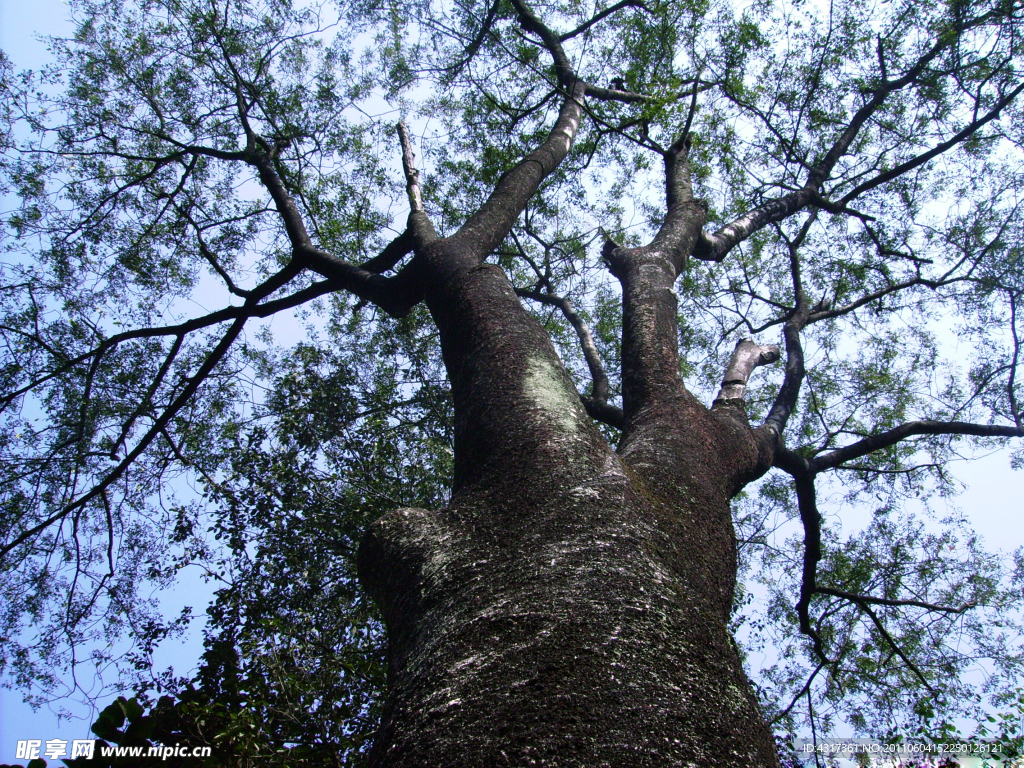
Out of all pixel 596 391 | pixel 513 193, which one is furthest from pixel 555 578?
pixel 596 391

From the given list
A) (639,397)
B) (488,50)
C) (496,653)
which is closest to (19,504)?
(639,397)

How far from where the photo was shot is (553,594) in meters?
1.38

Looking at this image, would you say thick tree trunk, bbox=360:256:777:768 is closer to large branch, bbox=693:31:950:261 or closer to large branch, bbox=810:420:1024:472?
large branch, bbox=693:31:950:261

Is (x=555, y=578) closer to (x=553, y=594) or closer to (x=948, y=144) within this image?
(x=553, y=594)

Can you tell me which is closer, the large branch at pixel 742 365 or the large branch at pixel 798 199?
the large branch at pixel 742 365

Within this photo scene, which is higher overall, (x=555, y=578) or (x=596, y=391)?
(x=596, y=391)

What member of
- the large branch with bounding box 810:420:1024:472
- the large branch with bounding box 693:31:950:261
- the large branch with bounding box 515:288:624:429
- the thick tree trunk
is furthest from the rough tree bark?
the large branch with bounding box 810:420:1024:472

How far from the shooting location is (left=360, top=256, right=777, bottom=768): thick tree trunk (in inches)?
43.1

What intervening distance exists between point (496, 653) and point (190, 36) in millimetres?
8071

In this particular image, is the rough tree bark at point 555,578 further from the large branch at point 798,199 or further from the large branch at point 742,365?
the large branch at point 798,199

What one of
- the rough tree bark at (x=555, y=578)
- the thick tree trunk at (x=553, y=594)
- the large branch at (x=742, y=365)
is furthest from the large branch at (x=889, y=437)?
the thick tree trunk at (x=553, y=594)

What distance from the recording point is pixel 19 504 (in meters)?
6.16

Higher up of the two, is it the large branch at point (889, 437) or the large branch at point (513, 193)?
the large branch at point (513, 193)

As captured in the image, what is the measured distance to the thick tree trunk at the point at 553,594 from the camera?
3.59 feet
